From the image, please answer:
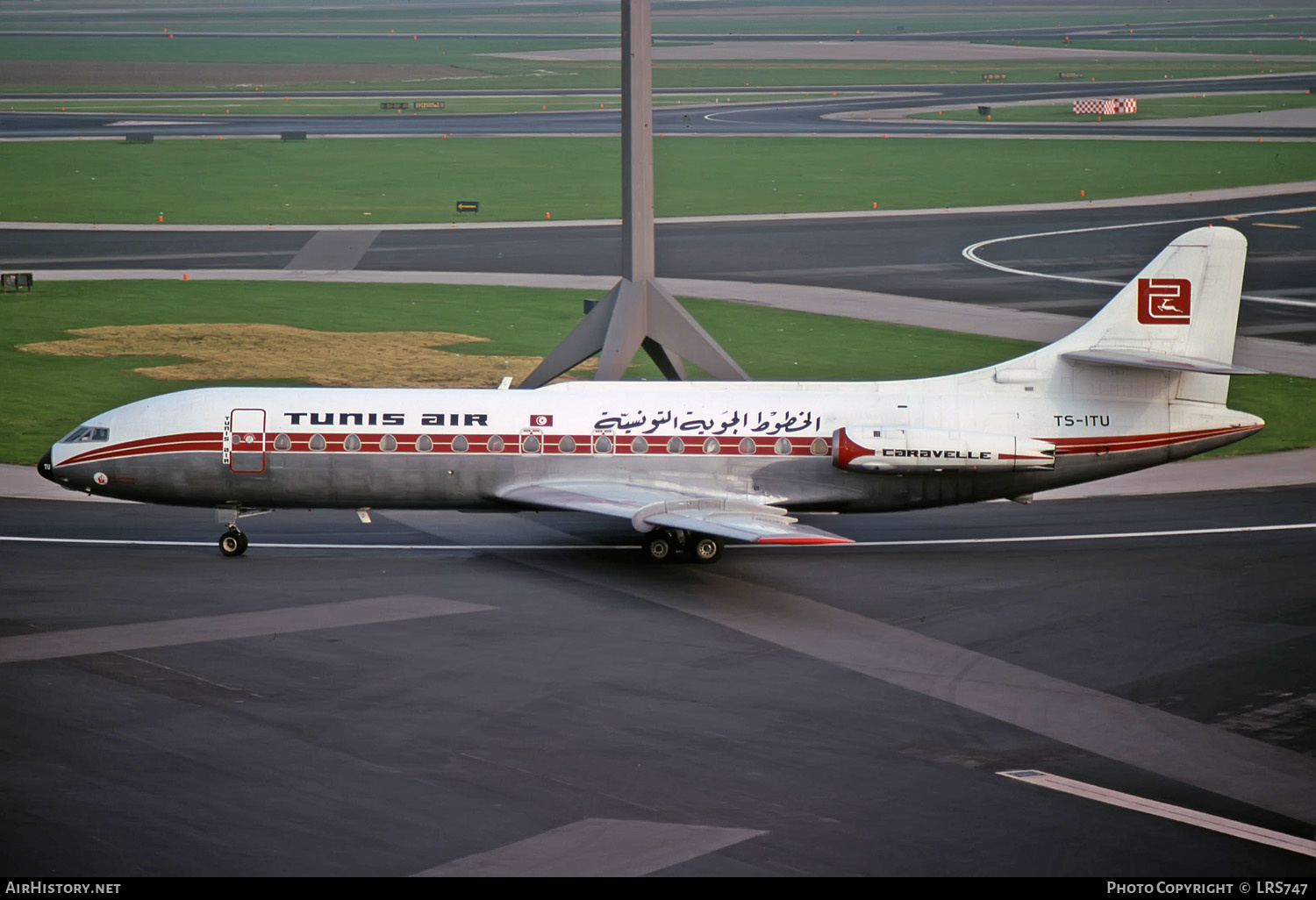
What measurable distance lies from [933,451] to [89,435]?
18.0 m

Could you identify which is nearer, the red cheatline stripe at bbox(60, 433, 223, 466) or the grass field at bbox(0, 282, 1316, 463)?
the red cheatline stripe at bbox(60, 433, 223, 466)

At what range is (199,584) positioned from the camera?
3136cm

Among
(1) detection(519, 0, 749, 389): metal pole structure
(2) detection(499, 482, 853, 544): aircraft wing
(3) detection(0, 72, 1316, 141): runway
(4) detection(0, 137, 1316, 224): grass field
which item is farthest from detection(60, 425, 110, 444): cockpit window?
(3) detection(0, 72, 1316, 141): runway

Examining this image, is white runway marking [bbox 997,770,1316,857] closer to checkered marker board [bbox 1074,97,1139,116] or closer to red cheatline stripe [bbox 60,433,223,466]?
red cheatline stripe [bbox 60,433,223,466]

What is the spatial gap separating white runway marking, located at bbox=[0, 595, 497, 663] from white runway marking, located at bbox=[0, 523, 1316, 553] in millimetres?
4328

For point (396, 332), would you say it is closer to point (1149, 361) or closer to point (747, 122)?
point (1149, 361)

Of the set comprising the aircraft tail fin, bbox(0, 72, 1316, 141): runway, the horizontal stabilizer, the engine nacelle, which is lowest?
the engine nacelle

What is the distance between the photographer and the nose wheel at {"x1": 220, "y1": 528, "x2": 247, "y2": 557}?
1324 inches

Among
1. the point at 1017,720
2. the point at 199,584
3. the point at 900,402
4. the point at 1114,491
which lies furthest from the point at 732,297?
the point at 1017,720

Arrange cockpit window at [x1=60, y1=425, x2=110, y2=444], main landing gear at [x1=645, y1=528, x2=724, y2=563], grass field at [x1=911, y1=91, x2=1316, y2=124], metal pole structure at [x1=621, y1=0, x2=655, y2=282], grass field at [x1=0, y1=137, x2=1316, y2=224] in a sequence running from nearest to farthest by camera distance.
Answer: main landing gear at [x1=645, y1=528, x2=724, y2=563] < cockpit window at [x1=60, y1=425, x2=110, y2=444] < metal pole structure at [x1=621, y1=0, x2=655, y2=282] < grass field at [x1=0, y1=137, x2=1316, y2=224] < grass field at [x1=911, y1=91, x2=1316, y2=124]

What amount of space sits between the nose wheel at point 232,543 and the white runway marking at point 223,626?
14.3 feet

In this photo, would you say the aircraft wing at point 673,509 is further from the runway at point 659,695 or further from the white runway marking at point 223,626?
the white runway marking at point 223,626

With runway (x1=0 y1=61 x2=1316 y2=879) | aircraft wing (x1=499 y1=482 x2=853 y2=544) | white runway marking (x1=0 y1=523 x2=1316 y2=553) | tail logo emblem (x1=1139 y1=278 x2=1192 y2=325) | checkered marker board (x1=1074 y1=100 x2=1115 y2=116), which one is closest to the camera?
runway (x1=0 y1=61 x2=1316 y2=879)

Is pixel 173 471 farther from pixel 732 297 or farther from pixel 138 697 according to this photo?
pixel 732 297
